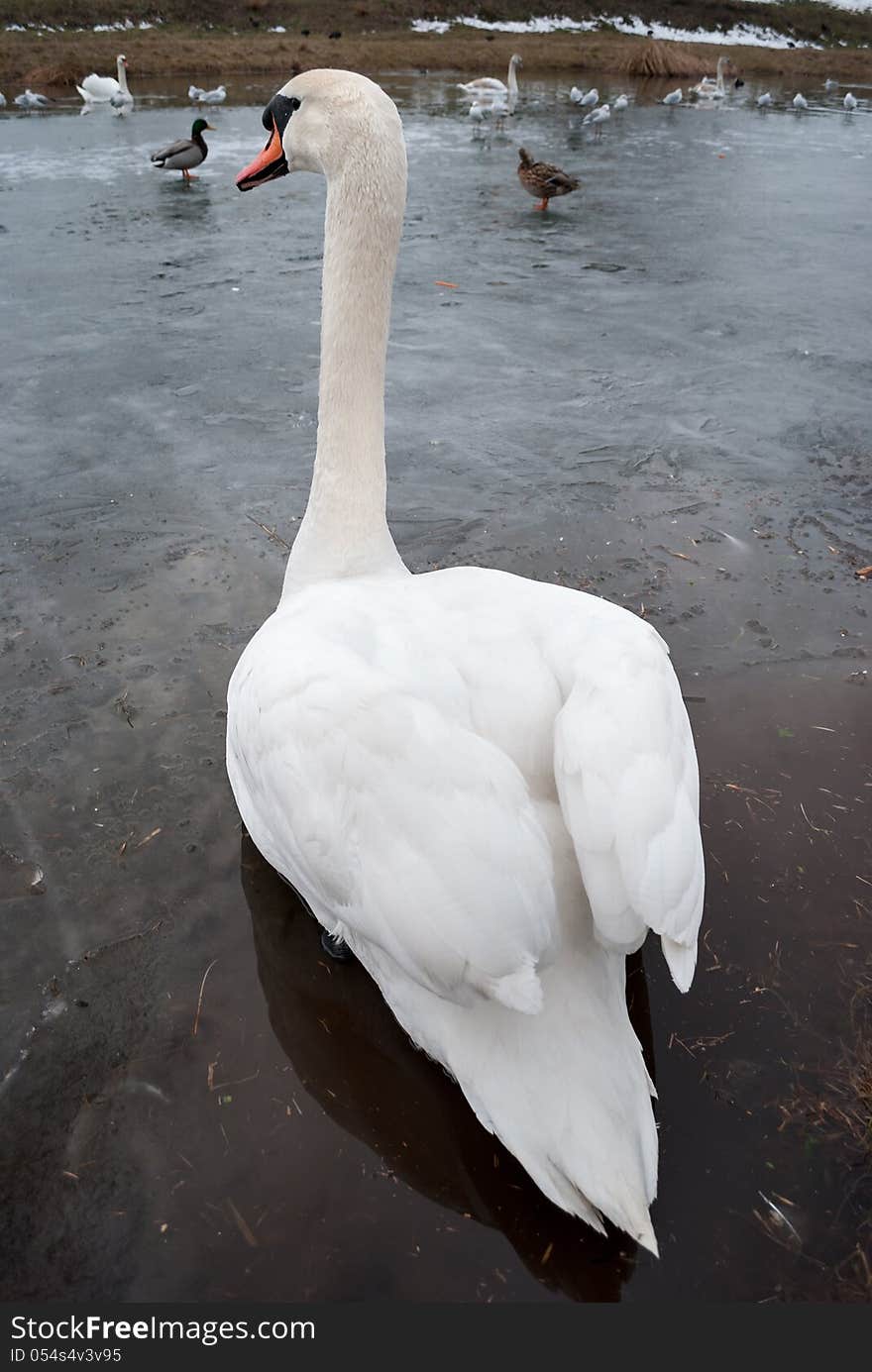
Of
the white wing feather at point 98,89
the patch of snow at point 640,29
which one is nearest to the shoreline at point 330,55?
the white wing feather at point 98,89

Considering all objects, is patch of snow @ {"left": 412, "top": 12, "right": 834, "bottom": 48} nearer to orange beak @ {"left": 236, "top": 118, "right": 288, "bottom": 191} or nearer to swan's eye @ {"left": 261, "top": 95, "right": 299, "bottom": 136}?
orange beak @ {"left": 236, "top": 118, "right": 288, "bottom": 191}

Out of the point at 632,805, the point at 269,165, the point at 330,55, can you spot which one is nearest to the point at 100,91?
the point at 330,55

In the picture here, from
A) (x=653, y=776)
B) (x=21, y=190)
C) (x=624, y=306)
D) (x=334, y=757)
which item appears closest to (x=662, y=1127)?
(x=653, y=776)

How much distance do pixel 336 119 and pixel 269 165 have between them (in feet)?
1.47

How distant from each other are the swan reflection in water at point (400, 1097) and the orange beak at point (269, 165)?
2.39 meters

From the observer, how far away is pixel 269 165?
3258 millimetres

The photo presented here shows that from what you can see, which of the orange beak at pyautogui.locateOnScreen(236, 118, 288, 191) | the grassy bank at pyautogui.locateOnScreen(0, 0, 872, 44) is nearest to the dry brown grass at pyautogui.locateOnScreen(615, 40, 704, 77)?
the grassy bank at pyautogui.locateOnScreen(0, 0, 872, 44)

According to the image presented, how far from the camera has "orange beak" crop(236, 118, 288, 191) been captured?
3189mm

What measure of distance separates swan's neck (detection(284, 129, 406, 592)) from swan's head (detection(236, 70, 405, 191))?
0.09 meters

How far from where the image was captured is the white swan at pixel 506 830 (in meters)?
1.80

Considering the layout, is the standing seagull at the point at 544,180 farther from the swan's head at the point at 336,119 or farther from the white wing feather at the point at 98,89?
the white wing feather at the point at 98,89

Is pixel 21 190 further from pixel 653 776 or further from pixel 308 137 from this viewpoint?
pixel 653 776

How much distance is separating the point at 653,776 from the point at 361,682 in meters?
0.64

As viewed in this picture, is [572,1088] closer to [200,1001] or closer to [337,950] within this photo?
[337,950]
